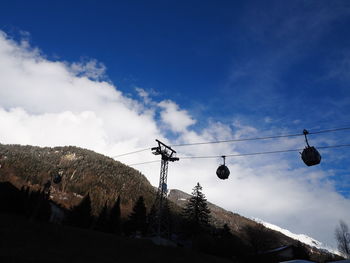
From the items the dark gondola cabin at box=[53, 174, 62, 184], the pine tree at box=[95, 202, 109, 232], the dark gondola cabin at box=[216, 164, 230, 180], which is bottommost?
the pine tree at box=[95, 202, 109, 232]

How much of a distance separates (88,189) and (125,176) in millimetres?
41297

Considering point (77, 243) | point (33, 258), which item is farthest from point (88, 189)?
point (33, 258)

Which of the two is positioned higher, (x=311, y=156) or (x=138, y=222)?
(x=311, y=156)

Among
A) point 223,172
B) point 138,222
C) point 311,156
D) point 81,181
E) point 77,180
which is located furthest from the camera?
point 77,180

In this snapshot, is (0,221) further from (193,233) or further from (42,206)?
(193,233)

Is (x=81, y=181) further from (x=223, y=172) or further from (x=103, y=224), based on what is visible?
(x=223, y=172)

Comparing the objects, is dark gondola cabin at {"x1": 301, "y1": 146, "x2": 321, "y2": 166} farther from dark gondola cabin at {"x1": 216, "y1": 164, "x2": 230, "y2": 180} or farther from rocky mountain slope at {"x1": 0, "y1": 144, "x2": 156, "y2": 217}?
rocky mountain slope at {"x1": 0, "y1": 144, "x2": 156, "y2": 217}

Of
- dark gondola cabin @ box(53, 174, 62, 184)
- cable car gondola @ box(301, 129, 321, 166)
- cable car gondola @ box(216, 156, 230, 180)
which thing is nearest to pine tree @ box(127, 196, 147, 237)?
dark gondola cabin @ box(53, 174, 62, 184)

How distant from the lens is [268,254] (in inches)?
1967

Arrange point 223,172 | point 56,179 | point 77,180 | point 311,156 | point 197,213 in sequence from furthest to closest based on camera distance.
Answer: point 77,180
point 197,213
point 56,179
point 223,172
point 311,156

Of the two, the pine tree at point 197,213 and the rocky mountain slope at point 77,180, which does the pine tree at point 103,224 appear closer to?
the pine tree at point 197,213

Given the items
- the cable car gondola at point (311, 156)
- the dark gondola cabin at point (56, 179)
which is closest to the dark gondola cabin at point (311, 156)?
the cable car gondola at point (311, 156)

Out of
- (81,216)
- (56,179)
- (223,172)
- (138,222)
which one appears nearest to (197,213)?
(138,222)

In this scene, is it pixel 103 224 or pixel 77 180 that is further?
pixel 77 180
